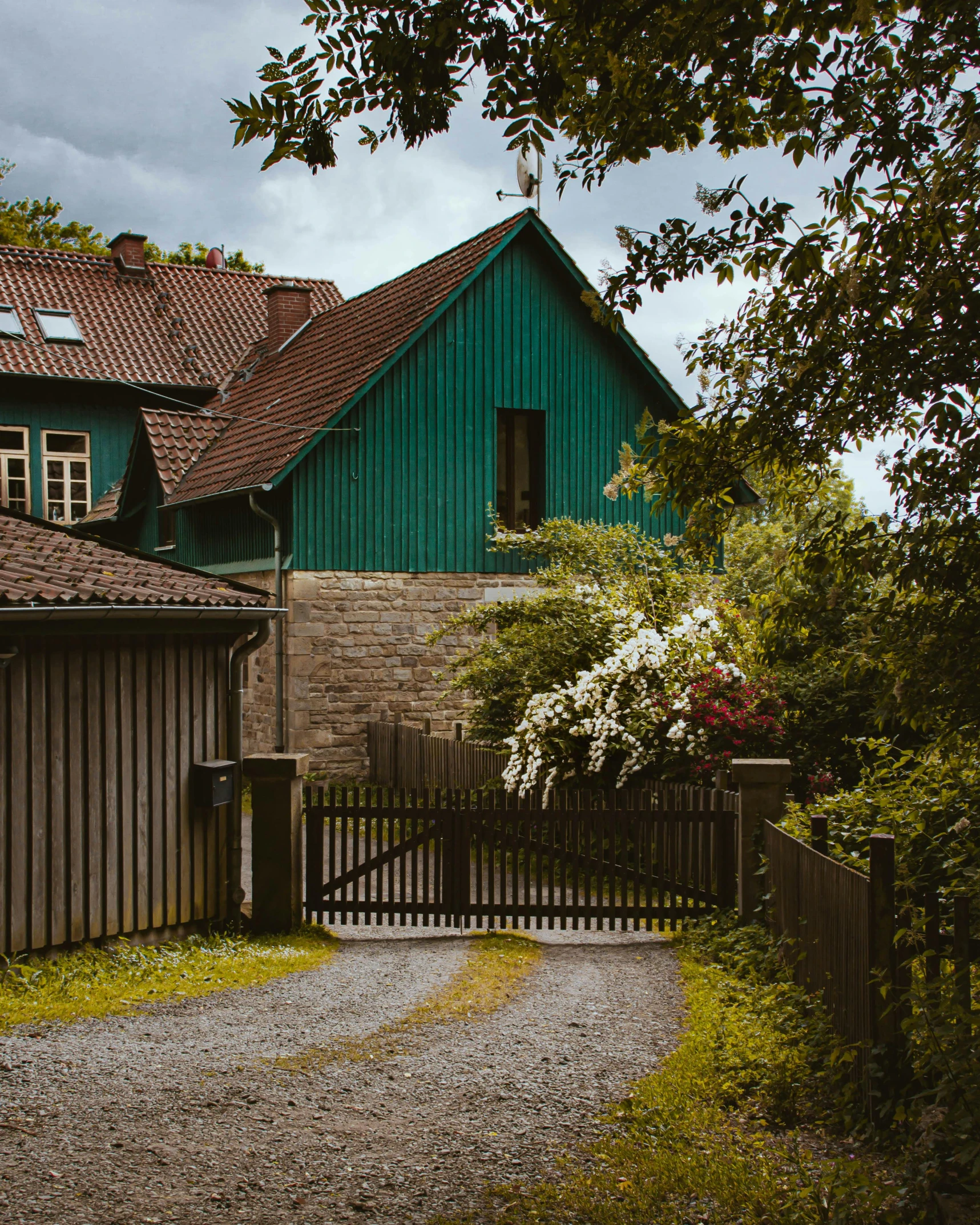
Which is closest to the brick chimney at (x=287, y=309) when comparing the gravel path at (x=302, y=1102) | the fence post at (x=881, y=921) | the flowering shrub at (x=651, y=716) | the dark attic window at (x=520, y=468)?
the dark attic window at (x=520, y=468)

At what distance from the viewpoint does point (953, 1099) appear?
436cm

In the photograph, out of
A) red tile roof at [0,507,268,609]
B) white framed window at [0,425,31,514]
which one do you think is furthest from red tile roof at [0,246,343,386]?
red tile roof at [0,507,268,609]

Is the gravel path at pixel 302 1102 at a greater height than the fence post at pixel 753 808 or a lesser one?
lesser

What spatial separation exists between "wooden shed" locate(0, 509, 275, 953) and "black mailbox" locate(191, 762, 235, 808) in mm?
22

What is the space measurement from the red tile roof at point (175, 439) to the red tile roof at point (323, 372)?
1.19ft

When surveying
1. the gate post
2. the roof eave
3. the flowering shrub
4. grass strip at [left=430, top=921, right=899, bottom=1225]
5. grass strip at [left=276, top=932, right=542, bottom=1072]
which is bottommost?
grass strip at [left=276, top=932, right=542, bottom=1072]

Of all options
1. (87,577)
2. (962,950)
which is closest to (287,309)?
(87,577)

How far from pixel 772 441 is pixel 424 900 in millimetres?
5990

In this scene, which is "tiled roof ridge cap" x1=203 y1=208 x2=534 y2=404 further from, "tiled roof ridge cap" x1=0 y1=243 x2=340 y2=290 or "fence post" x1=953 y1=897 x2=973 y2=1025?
"fence post" x1=953 y1=897 x2=973 y2=1025

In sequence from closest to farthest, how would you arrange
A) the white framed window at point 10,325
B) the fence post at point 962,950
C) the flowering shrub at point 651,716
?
the fence post at point 962,950
the flowering shrub at point 651,716
the white framed window at point 10,325

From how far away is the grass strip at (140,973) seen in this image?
24.1 feet

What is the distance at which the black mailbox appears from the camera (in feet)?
30.7

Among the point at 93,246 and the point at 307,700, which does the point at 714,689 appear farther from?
the point at 93,246

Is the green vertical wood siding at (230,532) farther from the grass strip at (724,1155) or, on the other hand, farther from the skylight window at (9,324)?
the grass strip at (724,1155)
